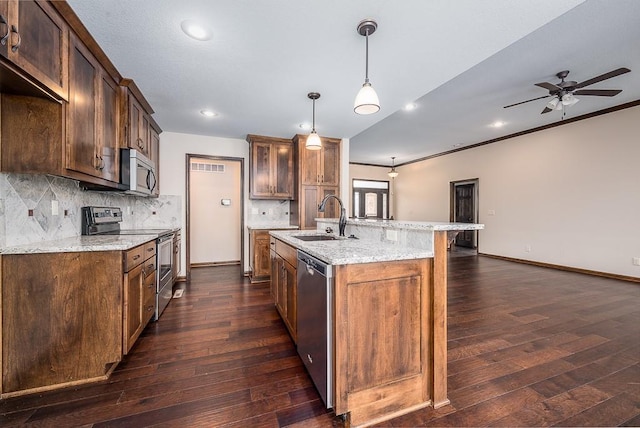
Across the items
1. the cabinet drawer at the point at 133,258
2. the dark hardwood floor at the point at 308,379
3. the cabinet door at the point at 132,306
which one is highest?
the cabinet drawer at the point at 133,258

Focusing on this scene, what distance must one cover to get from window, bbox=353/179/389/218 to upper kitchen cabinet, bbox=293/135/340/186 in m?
4.28

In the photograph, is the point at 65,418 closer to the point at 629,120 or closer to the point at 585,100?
the point at 585,100

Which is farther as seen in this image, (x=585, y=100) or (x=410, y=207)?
(x=410, y=207)

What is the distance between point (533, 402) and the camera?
4.99 ft

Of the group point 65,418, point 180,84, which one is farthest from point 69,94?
point 65,418

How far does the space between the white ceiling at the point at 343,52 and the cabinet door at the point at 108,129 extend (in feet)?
0.79

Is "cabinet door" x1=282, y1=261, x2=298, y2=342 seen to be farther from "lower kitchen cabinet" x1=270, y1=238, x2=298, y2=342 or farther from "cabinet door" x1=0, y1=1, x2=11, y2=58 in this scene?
"cabinet door" x1=0, y1=1, x2=11, y2=58

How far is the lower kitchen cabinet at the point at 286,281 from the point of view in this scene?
207cm

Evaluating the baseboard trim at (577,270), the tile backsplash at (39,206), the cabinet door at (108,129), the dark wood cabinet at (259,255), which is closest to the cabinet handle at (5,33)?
the tile backsplash at (39,206)

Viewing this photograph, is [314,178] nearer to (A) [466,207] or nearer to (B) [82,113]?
(B) [82,113]

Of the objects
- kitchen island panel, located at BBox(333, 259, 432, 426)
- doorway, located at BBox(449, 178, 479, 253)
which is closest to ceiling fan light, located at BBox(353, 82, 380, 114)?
kitchen island panel, located at BBox(333, 259, 432, 426)

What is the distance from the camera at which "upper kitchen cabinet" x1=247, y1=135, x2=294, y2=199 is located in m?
4.42

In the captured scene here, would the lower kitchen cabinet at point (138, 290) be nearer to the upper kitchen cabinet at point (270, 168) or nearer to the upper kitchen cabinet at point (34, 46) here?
the upper kitchen cabinet at point (34, 46)

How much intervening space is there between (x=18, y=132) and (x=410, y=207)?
343 inches
